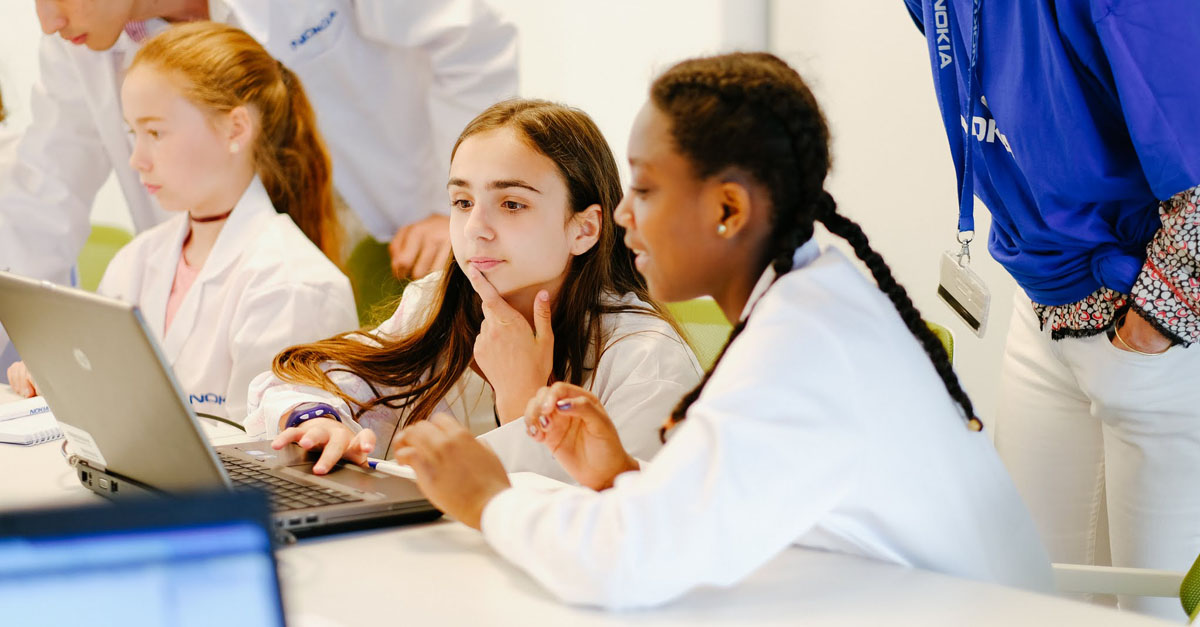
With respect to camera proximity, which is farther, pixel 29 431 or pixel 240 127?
pixel 240 127

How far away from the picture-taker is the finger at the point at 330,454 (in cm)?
115

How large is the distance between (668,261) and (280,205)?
4.39 ft

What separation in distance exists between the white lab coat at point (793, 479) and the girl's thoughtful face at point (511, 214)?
1.81ft

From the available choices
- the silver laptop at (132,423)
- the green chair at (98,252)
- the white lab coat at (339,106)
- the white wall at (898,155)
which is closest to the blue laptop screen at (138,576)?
the silver laptop at (132,423)

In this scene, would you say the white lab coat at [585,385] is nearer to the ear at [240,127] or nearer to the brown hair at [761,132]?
the brown hair at [761,132]

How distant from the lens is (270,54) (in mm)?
2156

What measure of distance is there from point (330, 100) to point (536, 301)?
45.2 inches

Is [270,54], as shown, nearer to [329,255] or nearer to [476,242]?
Answer: [329,255]

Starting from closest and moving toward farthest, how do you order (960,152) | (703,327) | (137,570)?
(137,570) → (960,152) → (703,327)

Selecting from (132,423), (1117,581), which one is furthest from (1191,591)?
(132,423)

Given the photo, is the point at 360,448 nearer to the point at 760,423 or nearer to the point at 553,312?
the point at 553,312

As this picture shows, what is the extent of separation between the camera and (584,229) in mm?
1442

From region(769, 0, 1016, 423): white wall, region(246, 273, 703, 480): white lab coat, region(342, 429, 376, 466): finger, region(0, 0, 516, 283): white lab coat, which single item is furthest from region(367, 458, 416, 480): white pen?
region(769, 0, 1016, 423): white wall

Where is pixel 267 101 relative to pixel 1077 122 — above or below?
below
